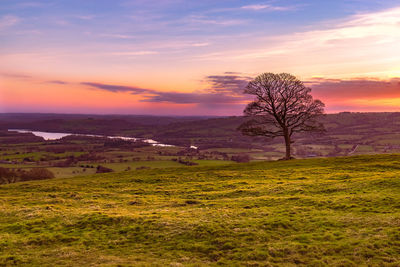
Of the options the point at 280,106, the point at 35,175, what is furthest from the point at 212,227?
the point at 35,175

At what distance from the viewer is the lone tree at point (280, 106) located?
50.7 meters

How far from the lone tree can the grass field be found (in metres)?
22.8

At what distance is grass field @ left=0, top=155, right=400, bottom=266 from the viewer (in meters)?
12.9

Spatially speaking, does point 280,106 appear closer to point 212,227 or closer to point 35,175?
point 212,227

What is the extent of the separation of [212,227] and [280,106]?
1562 inches

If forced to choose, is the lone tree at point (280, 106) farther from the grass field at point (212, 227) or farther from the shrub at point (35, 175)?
the shrub at point (35, 175)

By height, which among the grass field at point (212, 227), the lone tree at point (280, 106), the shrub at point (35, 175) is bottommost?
the shrub at point (35, 175)

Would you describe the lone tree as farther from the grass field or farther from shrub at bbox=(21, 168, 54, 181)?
shrub at bbox=(21, 168, 54, 181)

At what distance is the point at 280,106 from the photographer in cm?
5209

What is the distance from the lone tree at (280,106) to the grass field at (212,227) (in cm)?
2285

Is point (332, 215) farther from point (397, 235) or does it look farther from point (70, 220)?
point (70, 220)

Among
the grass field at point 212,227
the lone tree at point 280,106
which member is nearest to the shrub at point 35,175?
the grass field at point 212,227

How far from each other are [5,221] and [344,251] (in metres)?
21.9

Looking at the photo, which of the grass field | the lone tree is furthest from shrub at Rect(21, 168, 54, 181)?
the lone tree
